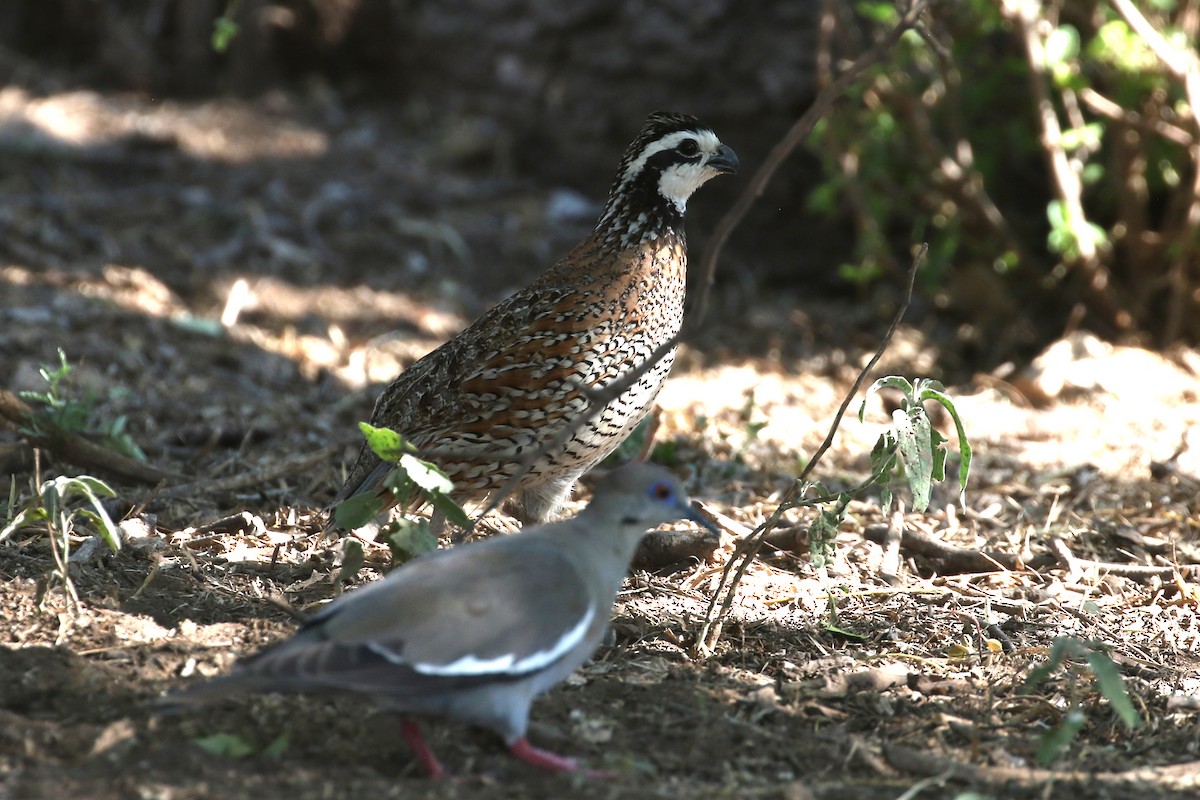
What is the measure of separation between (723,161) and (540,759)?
9.79 ft

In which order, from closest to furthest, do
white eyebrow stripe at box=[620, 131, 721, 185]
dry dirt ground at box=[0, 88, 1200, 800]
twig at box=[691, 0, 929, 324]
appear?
twig at box=[691, 0, 929, 324] → dry dirt ground at box=[0, 88, 1200, 800] → white eyebrow stripe at box=[620, 131, 721, 185]

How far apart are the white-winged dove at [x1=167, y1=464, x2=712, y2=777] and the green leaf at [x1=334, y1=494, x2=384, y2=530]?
2.25 ft

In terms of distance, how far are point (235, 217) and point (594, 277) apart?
5082 mm

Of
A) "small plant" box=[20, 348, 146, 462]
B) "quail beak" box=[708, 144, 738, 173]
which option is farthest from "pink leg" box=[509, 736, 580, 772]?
"quail beak" box=[708, 144, 738, 173]

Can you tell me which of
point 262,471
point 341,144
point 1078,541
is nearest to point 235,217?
point 341,144

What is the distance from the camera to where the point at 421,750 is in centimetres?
329

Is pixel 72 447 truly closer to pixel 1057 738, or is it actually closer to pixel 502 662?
pixel 502 662

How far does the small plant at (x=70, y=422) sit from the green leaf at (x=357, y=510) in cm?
141

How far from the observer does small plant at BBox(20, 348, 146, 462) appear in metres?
5.21

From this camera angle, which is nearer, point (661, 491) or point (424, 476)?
point (661, 491)

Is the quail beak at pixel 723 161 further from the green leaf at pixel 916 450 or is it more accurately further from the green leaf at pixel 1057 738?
the green leaf at pixel 1057 738

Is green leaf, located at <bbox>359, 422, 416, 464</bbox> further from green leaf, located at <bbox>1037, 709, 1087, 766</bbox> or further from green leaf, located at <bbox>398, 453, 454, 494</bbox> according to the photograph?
green leaf, located at <bbox>1037, 709, 1087, 766</bbox>

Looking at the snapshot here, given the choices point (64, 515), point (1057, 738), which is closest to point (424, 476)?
point (64, 515)

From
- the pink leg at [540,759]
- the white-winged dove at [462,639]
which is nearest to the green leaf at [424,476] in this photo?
the white-winged dove at [462,639]
